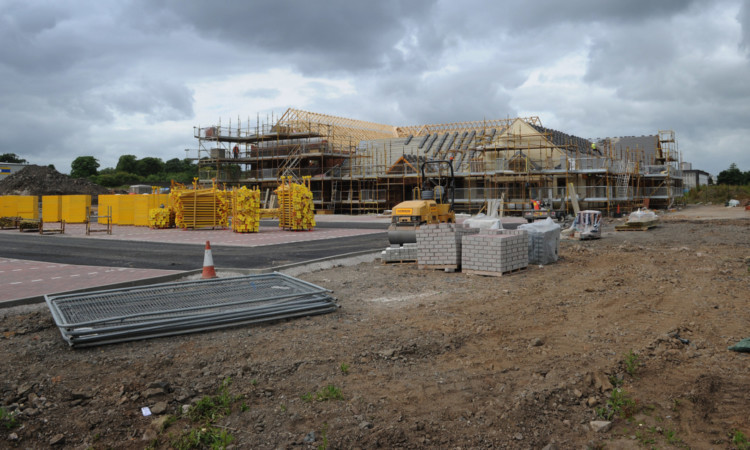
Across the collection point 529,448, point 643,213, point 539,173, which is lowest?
point 529,448

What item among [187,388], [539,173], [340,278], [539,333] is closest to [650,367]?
[539,333]

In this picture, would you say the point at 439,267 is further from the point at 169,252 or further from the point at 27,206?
the point at 27,206

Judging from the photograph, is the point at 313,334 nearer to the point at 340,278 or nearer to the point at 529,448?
the point at 529,448

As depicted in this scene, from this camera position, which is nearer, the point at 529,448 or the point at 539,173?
the point at 529,448

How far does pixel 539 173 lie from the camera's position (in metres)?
36.5

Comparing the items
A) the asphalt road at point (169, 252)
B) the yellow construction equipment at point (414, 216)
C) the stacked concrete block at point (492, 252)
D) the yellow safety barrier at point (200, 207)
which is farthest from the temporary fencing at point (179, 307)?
the yellow safety barrier at point (200, 207)

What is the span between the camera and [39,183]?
52.9 m

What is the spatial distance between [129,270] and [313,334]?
7.44 m

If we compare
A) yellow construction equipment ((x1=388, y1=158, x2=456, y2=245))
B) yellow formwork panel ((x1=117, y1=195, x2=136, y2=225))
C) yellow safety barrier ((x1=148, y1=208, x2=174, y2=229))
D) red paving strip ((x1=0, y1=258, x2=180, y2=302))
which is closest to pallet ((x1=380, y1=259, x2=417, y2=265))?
yellow construction equipment ((x1=388, y1=158, x2=456, y2=245))

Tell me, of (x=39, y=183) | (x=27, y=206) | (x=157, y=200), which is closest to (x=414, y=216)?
(x=157, y=200)

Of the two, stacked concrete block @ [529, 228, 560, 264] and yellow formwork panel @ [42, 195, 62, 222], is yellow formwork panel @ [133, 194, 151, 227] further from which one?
stacked concrete block @ [529, 228, 560, 264]

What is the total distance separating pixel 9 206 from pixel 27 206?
1419 mm

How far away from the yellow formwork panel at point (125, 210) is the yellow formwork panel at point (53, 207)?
591cm

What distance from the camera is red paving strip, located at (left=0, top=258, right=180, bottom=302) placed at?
380 inches
